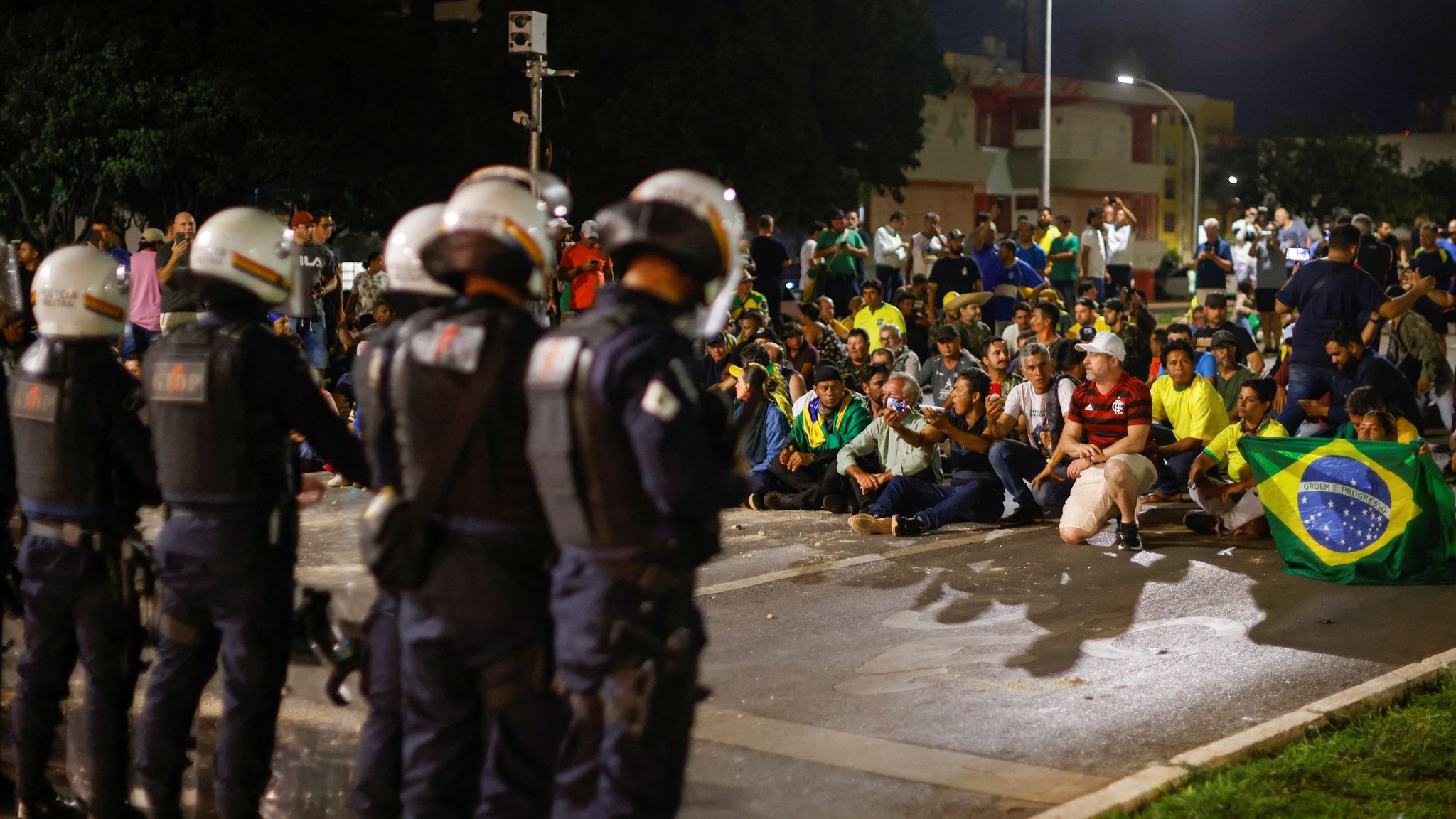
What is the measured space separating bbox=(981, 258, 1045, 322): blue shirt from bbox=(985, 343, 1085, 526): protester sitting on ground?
5807mm

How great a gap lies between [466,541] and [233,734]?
1315 millimetres

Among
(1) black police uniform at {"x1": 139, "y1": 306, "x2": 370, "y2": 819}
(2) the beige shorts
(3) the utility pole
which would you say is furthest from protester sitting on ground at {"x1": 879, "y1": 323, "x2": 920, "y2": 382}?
(1) black police uniform at {"x1": 139, "y1": 306, "x2": 370, "y2": 819}

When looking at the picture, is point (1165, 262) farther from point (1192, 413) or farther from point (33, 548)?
point (33, 548)

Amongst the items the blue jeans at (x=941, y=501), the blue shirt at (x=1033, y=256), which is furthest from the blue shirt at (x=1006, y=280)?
the blue jeans at (x=941, y=501)

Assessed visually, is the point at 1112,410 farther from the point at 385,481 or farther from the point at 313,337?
the point at 313,337

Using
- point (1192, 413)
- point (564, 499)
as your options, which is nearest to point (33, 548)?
point (564, 499)

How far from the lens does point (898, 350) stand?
1448 cm

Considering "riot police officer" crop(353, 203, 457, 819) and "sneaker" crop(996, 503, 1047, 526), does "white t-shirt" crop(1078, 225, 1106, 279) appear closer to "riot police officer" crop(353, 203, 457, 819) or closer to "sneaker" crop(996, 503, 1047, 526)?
"sneaker" crop(996, 503, 1047, 526)

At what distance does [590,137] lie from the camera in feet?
92.6

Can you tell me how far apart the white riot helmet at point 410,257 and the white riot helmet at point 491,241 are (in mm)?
448

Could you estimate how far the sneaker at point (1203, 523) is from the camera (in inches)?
407

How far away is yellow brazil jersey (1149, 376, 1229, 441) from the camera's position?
11.2 metres

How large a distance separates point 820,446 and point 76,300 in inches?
287

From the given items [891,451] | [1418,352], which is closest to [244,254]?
[891,451]
